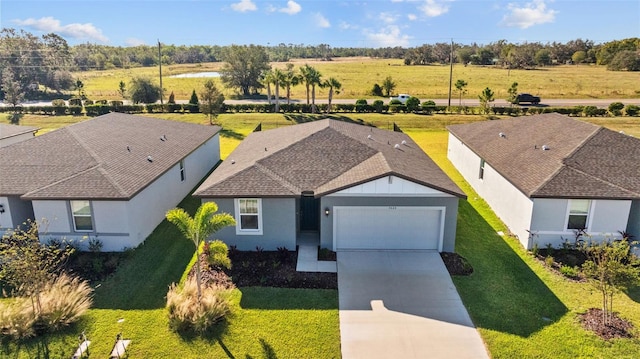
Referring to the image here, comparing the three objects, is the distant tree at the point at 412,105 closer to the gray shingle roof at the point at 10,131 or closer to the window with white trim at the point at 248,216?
the window with white trim at the point at 248,216

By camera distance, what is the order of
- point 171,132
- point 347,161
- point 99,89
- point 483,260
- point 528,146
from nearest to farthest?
point 483,260
point 347,161
point 528,146
point 171,132
point 99,89

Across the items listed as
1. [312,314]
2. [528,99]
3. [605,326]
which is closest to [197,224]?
[312,314]

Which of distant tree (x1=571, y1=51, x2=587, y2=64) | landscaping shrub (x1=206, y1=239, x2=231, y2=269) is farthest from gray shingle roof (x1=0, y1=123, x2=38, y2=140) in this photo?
distant tree (x1=571, y1=51, x2=587, y2=64)

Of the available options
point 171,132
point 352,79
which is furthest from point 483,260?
point 352,79

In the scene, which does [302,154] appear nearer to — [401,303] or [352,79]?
[401,303]

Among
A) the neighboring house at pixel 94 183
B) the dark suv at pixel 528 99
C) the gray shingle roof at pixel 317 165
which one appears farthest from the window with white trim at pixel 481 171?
the dark suv at pixel 528 99
